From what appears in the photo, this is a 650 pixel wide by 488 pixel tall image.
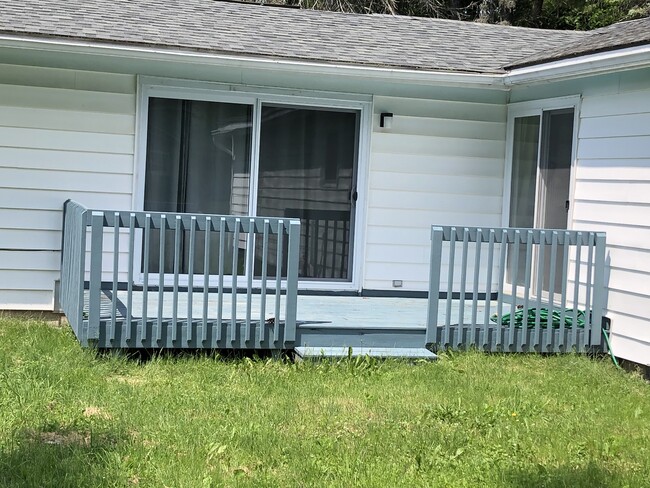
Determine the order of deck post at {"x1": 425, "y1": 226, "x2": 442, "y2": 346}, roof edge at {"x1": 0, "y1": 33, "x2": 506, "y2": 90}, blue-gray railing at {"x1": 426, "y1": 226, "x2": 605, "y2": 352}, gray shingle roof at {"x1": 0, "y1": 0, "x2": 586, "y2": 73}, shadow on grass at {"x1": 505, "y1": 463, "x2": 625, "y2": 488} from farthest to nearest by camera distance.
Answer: gray shingle roof at {"x1": 0, "y1": 0, "x2": 586, "y2": 73} < roof edge at {"x1": 0, "y1": 33, "x2": 506, "y2": 90} < blue-gray railing at {"x1": 426, "y1": 226, "x2": 605, "y2": 352} < deck post at {"x1": 425, "y1": 226, "x2": 442, "y2": 346} < shadow on grass at {"x1": 505, "y1": 463, "x2": 625, "y2": 488}

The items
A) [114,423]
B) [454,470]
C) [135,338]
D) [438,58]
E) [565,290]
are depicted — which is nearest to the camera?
[454,470]

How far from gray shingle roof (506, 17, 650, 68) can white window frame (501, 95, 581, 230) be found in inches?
17.4

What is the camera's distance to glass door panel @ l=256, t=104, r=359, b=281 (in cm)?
930

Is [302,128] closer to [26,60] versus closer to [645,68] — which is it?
[26,60]

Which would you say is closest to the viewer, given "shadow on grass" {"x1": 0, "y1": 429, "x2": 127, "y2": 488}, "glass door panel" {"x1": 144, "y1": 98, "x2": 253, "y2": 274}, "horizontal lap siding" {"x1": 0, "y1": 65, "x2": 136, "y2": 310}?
"shadow on grass" {"x1": 0, "y1": 429, "x2": 127, "y2": 488}

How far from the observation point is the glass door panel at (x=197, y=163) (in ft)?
29.6

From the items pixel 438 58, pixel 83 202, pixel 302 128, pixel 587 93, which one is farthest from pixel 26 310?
pixel 587 93

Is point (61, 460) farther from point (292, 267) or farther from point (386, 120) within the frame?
point (386, 120)

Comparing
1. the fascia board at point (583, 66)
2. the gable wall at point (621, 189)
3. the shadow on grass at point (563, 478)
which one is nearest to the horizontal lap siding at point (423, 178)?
the fascia board at point (583, 66)

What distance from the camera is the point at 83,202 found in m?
8.75

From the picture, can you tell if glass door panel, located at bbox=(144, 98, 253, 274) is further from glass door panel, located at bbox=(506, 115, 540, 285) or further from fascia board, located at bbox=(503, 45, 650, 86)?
glass door panel, located at bbox=(506, 115, 540, 285)

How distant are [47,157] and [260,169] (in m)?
2.06

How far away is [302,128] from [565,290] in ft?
10.3

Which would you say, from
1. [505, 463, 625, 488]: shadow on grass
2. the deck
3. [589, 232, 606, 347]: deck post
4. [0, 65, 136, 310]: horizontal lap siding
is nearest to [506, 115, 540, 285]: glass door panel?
the deck
